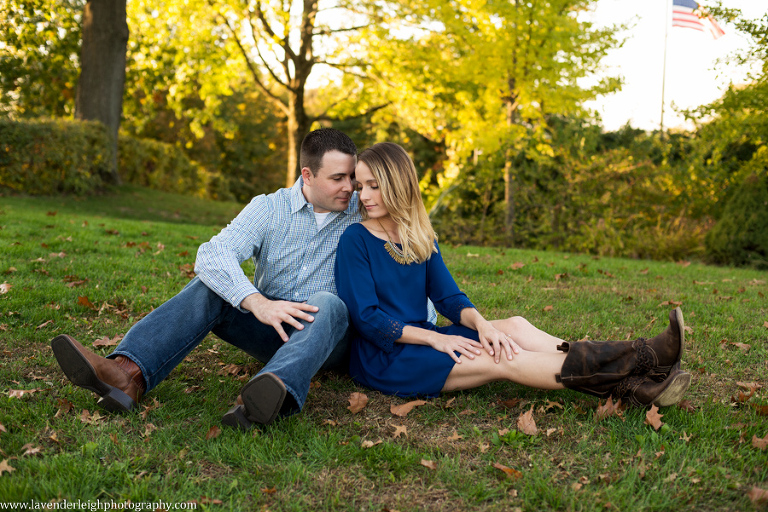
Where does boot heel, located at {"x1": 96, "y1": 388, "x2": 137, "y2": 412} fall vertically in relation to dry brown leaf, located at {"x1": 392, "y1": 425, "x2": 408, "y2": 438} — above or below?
above

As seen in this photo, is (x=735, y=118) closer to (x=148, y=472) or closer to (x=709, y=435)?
(x=709, y=435)

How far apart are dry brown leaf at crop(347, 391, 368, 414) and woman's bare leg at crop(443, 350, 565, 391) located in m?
0.47

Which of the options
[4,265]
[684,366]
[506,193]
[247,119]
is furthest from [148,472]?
[247,119]

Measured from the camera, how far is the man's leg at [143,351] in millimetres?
2701

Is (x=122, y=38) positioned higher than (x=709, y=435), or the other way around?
(x=122, y=38)

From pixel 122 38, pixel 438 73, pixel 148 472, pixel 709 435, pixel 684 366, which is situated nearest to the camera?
pixel 148 472

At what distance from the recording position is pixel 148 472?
240cm

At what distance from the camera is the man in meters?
2.71

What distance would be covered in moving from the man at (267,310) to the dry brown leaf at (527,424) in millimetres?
1040

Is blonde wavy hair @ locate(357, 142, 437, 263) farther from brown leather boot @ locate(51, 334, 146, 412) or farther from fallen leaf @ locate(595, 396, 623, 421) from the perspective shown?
brown leather boot @ locate(51, 334, 146, 412)

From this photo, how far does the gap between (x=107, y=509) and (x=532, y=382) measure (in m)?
2.05

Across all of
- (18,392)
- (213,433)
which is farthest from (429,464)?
(18,392)

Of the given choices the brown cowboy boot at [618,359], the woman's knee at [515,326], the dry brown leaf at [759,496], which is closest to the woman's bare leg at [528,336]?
the woman's knee at [515,326]

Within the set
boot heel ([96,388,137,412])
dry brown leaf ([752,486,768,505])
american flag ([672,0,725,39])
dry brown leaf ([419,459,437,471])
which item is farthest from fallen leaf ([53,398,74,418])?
american flag ([672,0,725,39])
